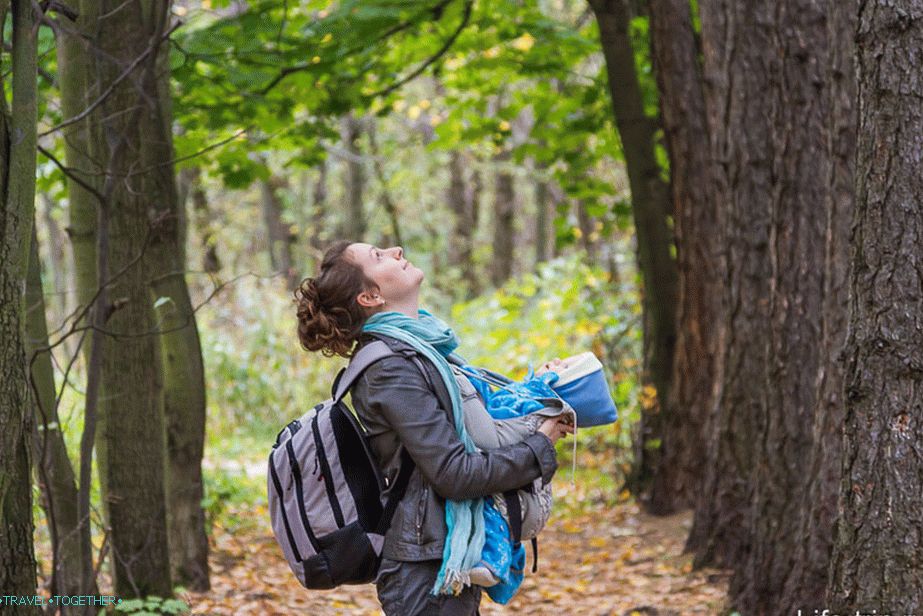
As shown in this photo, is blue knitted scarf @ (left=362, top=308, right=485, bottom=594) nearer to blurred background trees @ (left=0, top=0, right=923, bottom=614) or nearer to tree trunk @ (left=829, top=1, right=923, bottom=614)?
blurred background trees @ (left=0, top=0, right=923, bottom=614)

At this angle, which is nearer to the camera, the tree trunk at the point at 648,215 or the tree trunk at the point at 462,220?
the tree trunk at the point at 648,215

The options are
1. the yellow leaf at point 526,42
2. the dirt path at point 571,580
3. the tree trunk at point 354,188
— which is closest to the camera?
the dirt path at point 571,580

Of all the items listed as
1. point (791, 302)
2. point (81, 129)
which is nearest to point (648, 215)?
point (791, 302)

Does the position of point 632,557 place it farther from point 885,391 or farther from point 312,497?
point 312,497

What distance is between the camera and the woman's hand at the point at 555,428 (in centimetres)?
299

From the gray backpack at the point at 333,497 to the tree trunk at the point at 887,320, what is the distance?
144cm

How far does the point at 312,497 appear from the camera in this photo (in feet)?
9.44

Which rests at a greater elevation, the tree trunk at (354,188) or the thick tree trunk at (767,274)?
the tree trunk at (354,188)

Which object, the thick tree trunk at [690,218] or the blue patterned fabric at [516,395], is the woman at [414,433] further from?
the thick tree trunk at [690,218]

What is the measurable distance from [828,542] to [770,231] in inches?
73.0

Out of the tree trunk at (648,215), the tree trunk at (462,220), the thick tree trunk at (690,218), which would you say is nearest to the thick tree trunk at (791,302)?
the thick tree trunk at (690,218)

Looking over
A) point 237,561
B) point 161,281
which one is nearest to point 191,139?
point 161,281

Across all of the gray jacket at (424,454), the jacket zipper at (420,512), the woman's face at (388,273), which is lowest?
the jacket zipper at (420,512)

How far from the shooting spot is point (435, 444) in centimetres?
278
